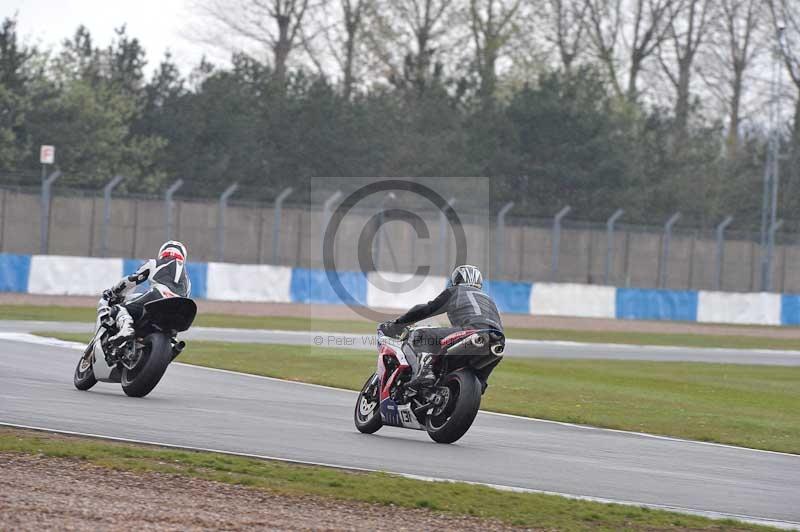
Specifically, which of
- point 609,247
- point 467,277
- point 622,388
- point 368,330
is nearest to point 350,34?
point 609,247

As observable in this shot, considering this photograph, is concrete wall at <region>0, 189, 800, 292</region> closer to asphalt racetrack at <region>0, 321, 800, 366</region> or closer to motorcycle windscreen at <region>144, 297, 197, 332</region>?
asphalt racetrack at <region>0, 321, 800, 366</region>

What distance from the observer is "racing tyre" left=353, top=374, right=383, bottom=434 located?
464 inches

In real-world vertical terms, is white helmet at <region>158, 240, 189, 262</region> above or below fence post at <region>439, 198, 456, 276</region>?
below

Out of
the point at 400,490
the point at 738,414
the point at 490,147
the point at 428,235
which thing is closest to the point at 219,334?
the point at 738,414

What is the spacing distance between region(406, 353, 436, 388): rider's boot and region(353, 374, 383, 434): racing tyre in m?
0.40

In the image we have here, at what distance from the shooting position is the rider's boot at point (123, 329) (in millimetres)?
13234

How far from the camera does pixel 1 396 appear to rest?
12508mm

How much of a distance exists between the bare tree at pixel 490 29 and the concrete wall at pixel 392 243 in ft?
58.5

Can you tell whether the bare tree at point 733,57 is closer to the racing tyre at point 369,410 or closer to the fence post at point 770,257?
the fence post at point 770,257

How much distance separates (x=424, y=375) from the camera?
37.8 feet

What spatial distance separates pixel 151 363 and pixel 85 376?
1.00m

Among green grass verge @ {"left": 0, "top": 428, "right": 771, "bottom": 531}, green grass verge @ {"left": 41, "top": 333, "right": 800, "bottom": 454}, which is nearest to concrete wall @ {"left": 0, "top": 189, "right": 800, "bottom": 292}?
green grass verge @ {"left": 41, "top": 333, "right": 800, "bottom": 454}

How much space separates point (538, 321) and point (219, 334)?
14.7 meters

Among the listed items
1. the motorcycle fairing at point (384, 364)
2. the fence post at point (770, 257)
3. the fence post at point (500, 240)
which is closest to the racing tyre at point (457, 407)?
the motorcycle fairing at point (384, 364)
